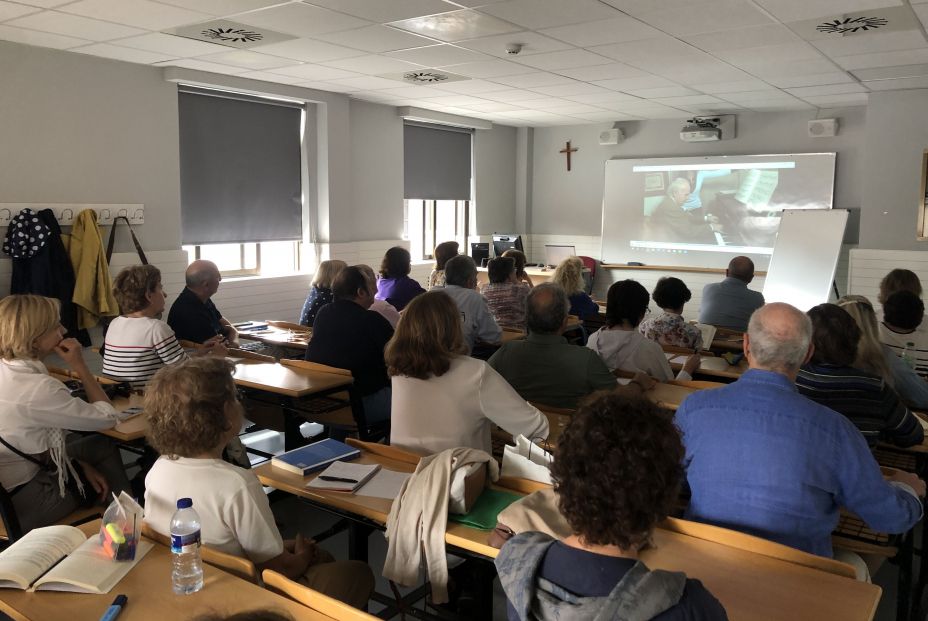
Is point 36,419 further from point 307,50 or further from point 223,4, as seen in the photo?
point 307,50

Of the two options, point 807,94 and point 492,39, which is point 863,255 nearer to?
point 807,94

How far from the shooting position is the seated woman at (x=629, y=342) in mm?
3934

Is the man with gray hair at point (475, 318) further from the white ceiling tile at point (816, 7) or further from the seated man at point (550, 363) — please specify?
the white ceiling tile at point (816, 7)

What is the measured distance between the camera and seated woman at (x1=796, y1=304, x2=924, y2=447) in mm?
2746

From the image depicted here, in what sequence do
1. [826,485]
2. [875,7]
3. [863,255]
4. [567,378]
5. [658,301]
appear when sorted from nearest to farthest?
[826,485] < [567,378] < [875,7] < [658,301] < [863,255]

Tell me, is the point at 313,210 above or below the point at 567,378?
above

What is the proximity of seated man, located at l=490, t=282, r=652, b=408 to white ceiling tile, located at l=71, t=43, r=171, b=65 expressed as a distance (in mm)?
3986

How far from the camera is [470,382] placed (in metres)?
2.82

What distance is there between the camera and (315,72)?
257 inches

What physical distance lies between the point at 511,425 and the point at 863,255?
245 inches

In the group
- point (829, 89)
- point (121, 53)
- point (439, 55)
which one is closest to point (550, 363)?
point (439, 55)

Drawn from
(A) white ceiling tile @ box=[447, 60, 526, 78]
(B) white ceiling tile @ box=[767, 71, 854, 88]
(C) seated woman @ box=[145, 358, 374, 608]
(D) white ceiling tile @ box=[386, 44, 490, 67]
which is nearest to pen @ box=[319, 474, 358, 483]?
(C) seated woman @ box=[145, 358, 374, 608]

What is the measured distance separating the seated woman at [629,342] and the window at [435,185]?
530 cm

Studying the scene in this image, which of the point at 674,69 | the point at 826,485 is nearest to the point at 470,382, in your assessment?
the point at 826,485
